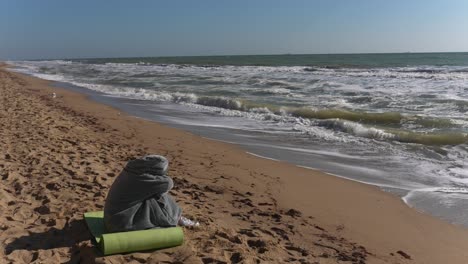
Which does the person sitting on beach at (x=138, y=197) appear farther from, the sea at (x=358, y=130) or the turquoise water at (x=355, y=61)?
the turquoise water at (x=355, y=61)

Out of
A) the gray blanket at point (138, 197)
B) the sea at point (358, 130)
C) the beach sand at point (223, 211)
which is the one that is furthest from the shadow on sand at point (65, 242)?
the sea at point (358, 130)

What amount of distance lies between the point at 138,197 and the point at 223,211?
1272 millimetres

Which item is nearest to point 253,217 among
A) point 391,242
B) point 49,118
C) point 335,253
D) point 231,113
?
point 335,253

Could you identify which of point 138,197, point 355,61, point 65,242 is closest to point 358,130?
point 138,197

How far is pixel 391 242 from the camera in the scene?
431 cm

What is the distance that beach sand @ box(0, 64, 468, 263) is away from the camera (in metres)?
3.76

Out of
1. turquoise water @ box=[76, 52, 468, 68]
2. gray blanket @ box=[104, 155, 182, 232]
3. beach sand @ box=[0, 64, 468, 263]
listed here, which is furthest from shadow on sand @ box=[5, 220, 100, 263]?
turquoise water @ box=[76, 52, 468, 68]

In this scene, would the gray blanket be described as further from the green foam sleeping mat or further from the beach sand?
the beach sand

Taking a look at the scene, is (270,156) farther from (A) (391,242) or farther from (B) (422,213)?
(A) (391,242)

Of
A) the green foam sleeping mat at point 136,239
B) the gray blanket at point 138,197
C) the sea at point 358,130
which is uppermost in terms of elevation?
the gray blanket at point 138,197

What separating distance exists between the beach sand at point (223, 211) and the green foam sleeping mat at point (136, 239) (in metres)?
0.07

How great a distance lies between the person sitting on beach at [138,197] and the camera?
3.75m

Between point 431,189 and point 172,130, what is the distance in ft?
19.7

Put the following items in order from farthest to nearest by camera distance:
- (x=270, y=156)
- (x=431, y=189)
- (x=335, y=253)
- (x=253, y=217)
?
(x=270, y=156), (x=431, y=189), (x=253, y=217), (x=335, y=253)
